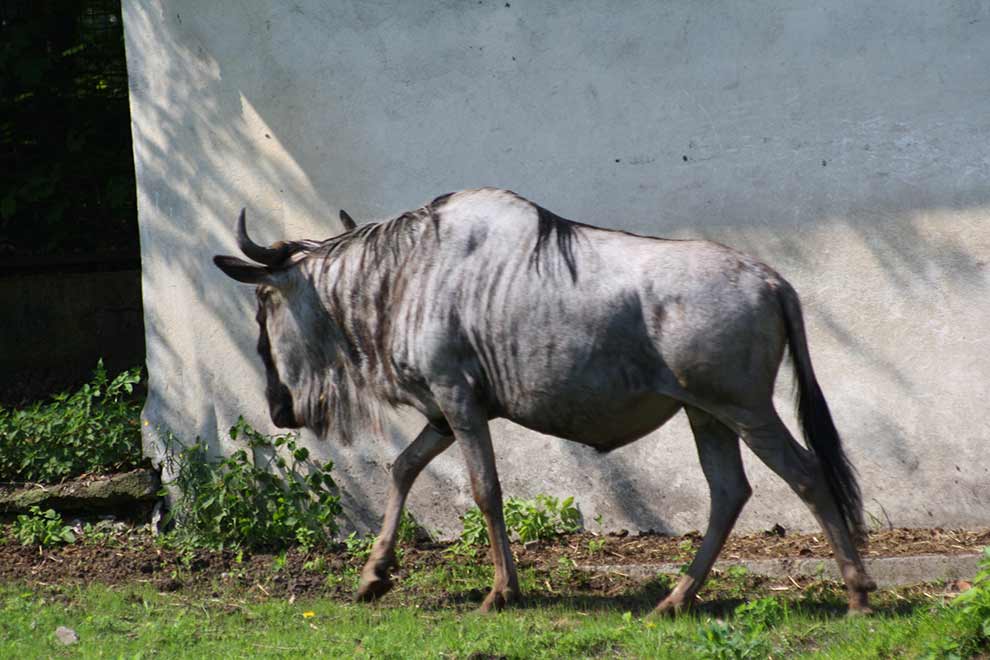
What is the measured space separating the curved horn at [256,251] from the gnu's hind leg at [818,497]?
2583 millimetres

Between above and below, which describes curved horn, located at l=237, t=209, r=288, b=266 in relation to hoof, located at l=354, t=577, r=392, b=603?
above

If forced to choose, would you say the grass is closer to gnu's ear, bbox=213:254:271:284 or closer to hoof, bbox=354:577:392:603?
hoof, bbox=354:577:392:603

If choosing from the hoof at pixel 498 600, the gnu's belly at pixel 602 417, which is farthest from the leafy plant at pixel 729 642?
the hoof at pixel 498 600

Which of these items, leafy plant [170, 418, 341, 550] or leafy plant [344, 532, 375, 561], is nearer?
leafy plant [344, 532, 375, 561]

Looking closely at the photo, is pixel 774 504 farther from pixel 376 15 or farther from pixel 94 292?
pixel 94 292

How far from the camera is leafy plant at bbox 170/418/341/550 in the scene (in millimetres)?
7066

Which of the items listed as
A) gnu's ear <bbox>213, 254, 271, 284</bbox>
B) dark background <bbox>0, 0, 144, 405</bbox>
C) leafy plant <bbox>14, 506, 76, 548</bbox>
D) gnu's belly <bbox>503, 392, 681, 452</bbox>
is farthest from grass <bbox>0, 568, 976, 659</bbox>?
dark background <bbox>0, 0, 144, 405</bbox>

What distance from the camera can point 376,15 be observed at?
7.09m

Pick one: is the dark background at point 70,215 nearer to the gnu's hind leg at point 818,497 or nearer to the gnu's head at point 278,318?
the gnu's head at point 278,318

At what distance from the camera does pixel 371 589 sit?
19.8ft

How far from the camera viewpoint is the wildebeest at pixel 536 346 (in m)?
5.14

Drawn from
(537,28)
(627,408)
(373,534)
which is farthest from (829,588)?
(537,28)

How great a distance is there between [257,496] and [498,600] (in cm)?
209

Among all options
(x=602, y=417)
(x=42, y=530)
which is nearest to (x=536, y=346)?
(x=602, y=417)
